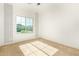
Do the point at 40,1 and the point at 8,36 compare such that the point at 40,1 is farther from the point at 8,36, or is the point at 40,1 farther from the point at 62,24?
the point at 8,36

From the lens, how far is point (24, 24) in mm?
1043

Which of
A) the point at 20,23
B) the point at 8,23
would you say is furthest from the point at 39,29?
the point at 8,23

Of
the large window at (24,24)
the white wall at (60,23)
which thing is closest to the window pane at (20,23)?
the large window at (24,24)

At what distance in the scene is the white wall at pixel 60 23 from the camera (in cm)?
99

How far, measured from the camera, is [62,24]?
1043mm

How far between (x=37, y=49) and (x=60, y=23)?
1.50ft

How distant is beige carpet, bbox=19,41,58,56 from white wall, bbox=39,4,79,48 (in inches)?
4.7

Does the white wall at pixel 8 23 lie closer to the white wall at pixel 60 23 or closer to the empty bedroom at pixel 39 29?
the empty bedroom at pixel 39 29

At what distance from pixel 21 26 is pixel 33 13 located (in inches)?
9.2

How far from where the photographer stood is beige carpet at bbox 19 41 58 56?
A: 100 cm

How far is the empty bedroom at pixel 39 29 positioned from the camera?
3.25ft

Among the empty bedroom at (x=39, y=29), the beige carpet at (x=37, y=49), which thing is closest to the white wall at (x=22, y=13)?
the empty bedroom at (x=39, y=29)

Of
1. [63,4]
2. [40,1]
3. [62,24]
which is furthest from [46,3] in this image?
[62,24]

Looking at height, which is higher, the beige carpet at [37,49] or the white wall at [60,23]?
the white wall at [60,23]
